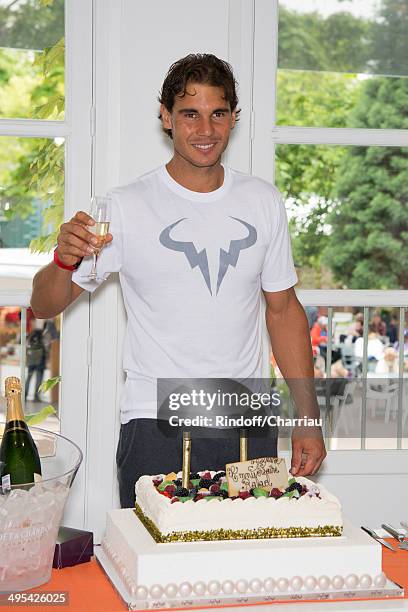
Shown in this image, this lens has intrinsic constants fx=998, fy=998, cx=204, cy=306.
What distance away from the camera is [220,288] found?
2.27m

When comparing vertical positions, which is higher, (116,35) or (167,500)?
(116,35)

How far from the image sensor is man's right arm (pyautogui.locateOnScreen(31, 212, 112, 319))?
1.91 m

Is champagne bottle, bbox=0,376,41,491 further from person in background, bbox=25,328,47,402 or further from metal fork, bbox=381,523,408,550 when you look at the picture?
person in background, bbox=25,328,47,402

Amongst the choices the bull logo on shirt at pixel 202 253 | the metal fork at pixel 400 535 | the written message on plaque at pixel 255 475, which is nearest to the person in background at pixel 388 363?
the bull logo on shirt at pixel 202 253

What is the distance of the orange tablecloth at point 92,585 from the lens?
1503 millimetres

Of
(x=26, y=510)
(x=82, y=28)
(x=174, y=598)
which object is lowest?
(x=174, y=598)

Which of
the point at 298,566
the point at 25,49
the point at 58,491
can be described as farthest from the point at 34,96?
the point at 298,566

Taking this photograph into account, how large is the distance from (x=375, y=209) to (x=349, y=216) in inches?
3.4

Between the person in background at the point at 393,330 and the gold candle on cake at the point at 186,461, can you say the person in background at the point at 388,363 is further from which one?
the gold candle on cake at the point at 186,461

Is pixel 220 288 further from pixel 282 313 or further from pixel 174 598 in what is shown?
pixel 174 598

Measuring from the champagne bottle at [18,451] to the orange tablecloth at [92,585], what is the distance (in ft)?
0.57

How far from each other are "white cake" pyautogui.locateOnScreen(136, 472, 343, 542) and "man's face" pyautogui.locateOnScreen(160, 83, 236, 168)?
94 cm

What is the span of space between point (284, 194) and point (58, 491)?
1.62 meters

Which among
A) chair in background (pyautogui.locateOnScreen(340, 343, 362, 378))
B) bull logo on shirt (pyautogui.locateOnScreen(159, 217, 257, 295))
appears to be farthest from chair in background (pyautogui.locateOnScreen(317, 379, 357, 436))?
bull logo on shirt (pyautogui.locateOnScreen(159, 217, 257, 295))
